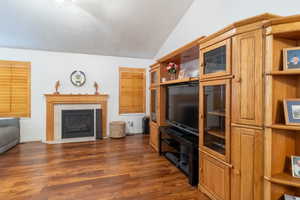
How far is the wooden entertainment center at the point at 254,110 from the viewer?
147cm

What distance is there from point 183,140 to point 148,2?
2694 millimetres

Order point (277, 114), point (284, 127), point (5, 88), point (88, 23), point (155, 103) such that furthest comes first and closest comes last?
1. point (5, 88)
2. point (155, 103)
3. point (88, 23)
4. point (277, 114)
5. point (284, 127)

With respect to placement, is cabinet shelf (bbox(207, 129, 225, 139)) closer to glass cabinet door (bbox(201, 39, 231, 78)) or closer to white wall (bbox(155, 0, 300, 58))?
glass cabinet door (bbox(201, 39, 231, 78))

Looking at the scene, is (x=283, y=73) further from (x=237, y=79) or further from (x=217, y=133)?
(x=217, y=133)

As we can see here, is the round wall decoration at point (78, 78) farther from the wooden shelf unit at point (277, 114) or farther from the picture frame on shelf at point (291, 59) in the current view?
the picture frame on shelf at point (291, 59)

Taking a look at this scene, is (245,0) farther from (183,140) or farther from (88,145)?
(88,145)

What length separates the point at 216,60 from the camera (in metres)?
2.02

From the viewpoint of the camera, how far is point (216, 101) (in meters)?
2.03

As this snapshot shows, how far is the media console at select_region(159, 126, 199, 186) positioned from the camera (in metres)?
2.39

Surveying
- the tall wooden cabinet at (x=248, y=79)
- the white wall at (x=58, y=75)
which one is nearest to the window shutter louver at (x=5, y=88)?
the white wall at (x=58, y=75)

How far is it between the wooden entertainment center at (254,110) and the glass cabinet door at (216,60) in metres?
0.01

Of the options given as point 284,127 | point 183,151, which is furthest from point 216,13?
point 183,151

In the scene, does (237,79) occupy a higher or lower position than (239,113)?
higher

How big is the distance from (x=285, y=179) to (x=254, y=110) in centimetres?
63
